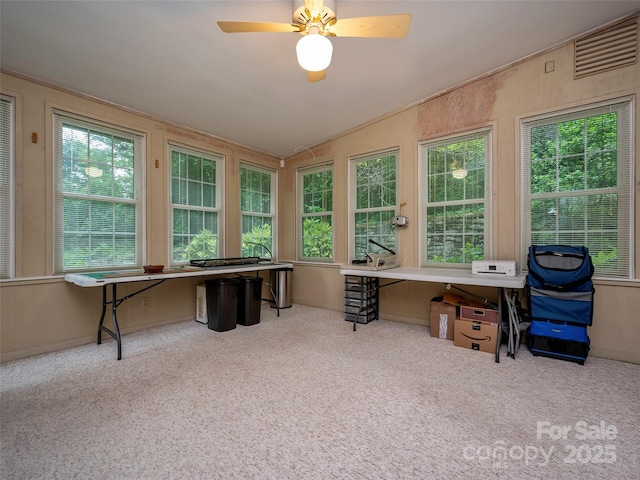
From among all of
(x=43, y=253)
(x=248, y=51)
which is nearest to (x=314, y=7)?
(x=248, y=51)

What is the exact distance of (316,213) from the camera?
5.41m

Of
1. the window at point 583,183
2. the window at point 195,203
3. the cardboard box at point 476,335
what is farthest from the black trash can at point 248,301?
the window at point 583,183

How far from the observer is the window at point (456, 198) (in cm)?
375

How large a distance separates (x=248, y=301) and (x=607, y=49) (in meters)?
4.95

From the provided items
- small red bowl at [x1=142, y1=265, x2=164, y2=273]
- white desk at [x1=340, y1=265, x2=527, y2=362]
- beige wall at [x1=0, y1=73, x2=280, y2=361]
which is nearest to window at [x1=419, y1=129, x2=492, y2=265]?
white desk at [x1=340, y1=265, x2=527, y2=362]

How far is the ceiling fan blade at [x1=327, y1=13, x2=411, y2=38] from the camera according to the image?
202 cm

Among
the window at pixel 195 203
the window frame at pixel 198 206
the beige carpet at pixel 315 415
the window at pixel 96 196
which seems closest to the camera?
the beige carpet at pixel 315 415

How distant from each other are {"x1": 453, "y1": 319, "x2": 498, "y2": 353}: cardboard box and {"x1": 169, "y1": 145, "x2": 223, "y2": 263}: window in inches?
141

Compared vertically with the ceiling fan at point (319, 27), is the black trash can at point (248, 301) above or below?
below

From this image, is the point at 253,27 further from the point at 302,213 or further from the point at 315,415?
the point at 302,213

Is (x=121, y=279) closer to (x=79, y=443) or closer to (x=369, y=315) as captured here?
(x=79, y=443)

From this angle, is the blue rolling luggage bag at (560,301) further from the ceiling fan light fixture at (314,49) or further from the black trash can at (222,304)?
the black trash can at (222,304)

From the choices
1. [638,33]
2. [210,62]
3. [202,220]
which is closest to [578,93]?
[638,33]

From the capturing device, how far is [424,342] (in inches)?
136
